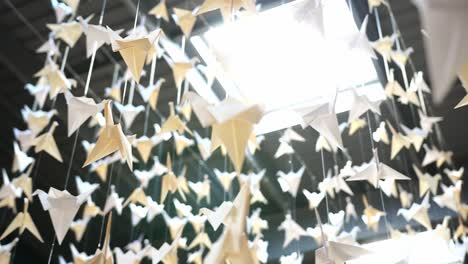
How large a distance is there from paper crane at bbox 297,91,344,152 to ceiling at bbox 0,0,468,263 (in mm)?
1055

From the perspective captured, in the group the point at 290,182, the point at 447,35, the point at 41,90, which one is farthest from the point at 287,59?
the point at 447,35

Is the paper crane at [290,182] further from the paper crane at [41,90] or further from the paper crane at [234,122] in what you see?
the paper crane at [234,122]

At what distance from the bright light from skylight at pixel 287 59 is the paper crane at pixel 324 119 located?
0.08 meters

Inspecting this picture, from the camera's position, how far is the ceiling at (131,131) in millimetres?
2547

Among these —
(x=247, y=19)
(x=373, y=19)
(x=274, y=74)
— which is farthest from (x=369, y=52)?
(x=373, y=19)

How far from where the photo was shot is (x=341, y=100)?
2512mm

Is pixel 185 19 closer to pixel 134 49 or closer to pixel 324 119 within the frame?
pixel 134 49

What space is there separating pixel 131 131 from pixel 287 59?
4.72 feet

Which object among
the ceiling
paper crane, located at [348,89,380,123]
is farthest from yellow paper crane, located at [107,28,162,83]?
the ceiling

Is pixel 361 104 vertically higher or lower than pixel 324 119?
lower

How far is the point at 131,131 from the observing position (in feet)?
10.9

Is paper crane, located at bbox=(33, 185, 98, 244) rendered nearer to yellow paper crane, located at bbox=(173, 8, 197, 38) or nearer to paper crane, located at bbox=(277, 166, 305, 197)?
yellow paper crane, located at bbox=(173, 8, 197, 38)

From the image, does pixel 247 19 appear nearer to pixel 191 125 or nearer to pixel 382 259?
pixel 382 259

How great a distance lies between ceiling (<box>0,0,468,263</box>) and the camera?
8.36 feet
